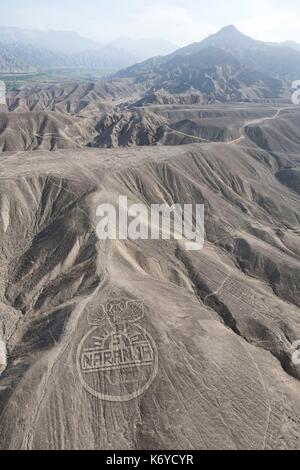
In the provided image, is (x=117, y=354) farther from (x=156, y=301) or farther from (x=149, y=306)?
(x=156, y=301)

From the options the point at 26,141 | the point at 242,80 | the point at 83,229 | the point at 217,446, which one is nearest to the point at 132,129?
the point at 26,141

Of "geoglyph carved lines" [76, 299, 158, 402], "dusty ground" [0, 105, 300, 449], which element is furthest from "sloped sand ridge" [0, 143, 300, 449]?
"geoglyph carved lines" [76, 299, 158, 402]

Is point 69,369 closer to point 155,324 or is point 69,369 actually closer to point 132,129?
point 155,324

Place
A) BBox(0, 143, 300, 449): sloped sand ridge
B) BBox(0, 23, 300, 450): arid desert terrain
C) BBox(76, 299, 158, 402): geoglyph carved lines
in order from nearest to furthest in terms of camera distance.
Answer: BBox(0, 143, 300, 449): sloped sand ridge → BBox(0, 23, 300, 450): arid desert terrain → BBox(76, 299, 158, 402): geoglyph carved lines

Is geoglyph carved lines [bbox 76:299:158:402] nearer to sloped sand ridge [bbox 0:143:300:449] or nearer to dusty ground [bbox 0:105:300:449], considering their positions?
dusty ground [bbox 0:105:300:449]

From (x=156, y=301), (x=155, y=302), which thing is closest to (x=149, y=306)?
(x=155, y=302)

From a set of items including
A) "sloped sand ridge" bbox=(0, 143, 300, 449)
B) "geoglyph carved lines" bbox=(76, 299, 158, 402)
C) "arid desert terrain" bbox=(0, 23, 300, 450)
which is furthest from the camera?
"geoglyph carved lines" bbox=(76, 299, 158, 402)

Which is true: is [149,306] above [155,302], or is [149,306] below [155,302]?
above

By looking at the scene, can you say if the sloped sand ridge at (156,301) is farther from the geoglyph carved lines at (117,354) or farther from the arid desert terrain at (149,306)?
the geoglyph carved lines at (117,354)
